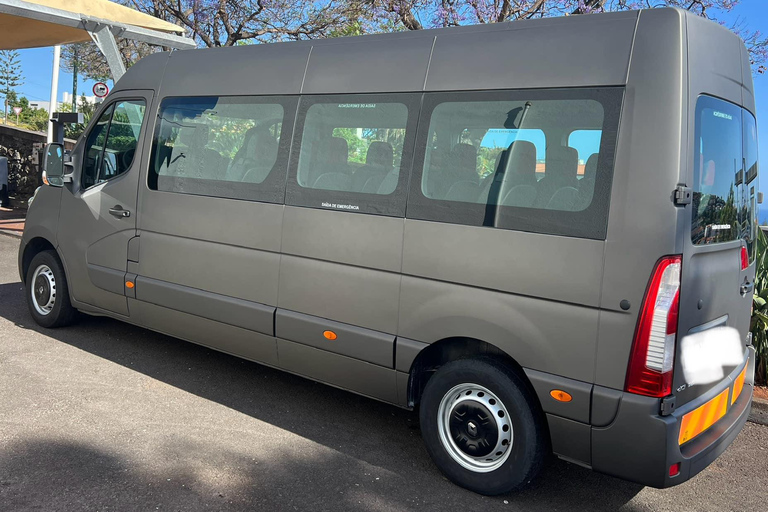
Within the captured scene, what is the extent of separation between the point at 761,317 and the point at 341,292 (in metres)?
3.55

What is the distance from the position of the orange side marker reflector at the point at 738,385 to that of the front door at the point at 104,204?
4383 mm

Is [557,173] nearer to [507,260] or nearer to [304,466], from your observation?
[507,260]

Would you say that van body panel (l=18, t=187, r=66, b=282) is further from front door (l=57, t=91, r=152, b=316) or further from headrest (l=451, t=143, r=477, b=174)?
headrest (l=451, t=143, r=477, b=174)

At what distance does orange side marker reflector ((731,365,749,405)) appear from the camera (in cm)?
384

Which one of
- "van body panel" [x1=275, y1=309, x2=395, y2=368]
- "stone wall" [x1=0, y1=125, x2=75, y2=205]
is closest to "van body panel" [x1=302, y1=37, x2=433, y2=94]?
"van body panel" [x1=275, y1=309, x2=395, y2=368]

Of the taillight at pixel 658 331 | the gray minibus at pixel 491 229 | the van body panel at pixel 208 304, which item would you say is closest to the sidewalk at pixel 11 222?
the van body panel at pixel 208 304

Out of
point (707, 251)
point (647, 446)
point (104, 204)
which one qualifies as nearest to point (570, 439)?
point (647, 446)

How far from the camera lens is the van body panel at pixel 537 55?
3381 mm

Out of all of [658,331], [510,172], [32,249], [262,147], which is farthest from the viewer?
[32,249]

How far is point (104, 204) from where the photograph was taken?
5754mm

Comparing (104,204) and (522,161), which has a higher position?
(522,161)

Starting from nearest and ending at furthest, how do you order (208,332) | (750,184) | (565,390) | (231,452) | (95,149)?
(565,390)
(750,184)
(231,452)
(208,332)
(95,149)

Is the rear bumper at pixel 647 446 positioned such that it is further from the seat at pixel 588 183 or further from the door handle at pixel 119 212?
the door handle at pixel 119 212

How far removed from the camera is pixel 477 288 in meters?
3.74
